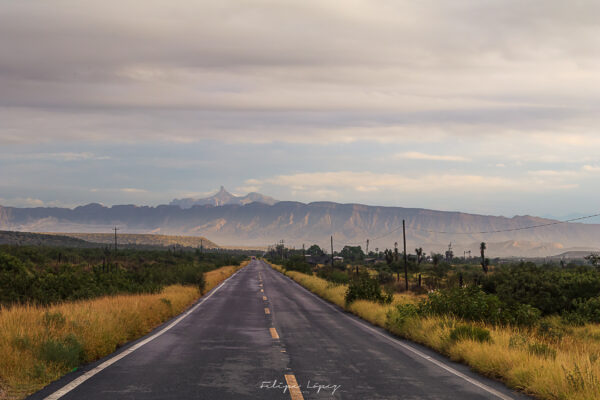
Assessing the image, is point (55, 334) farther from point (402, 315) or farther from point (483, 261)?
point (483, 261)

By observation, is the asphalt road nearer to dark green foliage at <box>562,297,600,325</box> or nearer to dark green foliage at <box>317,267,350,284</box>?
dark green foliage at <box>562,297,600,325</box>

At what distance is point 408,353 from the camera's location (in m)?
11.4

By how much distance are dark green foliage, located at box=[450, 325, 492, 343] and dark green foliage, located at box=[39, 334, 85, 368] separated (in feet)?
26.0

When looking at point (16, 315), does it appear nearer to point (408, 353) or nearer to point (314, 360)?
point (314, 360)

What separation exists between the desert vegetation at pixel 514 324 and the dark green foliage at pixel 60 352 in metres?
7.53

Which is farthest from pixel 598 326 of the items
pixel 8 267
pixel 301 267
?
pixel 301 267

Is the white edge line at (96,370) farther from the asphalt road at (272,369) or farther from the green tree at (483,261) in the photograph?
the green tree at (483,261)

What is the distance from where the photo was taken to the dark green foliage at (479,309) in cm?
1434

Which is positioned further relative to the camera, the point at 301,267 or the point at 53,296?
the point at 301,267

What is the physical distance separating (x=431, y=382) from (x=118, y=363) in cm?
582


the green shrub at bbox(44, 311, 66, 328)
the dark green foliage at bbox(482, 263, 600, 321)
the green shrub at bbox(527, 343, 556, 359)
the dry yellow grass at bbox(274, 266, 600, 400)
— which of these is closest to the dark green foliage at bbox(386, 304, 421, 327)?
the dry yellow grass at bbox(274, 266, 600, 400)

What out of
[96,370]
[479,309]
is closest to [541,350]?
[479,309]

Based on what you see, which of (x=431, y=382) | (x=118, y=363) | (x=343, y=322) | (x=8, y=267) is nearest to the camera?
(x=431, y=382)

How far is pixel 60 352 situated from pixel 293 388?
434 centimetres
